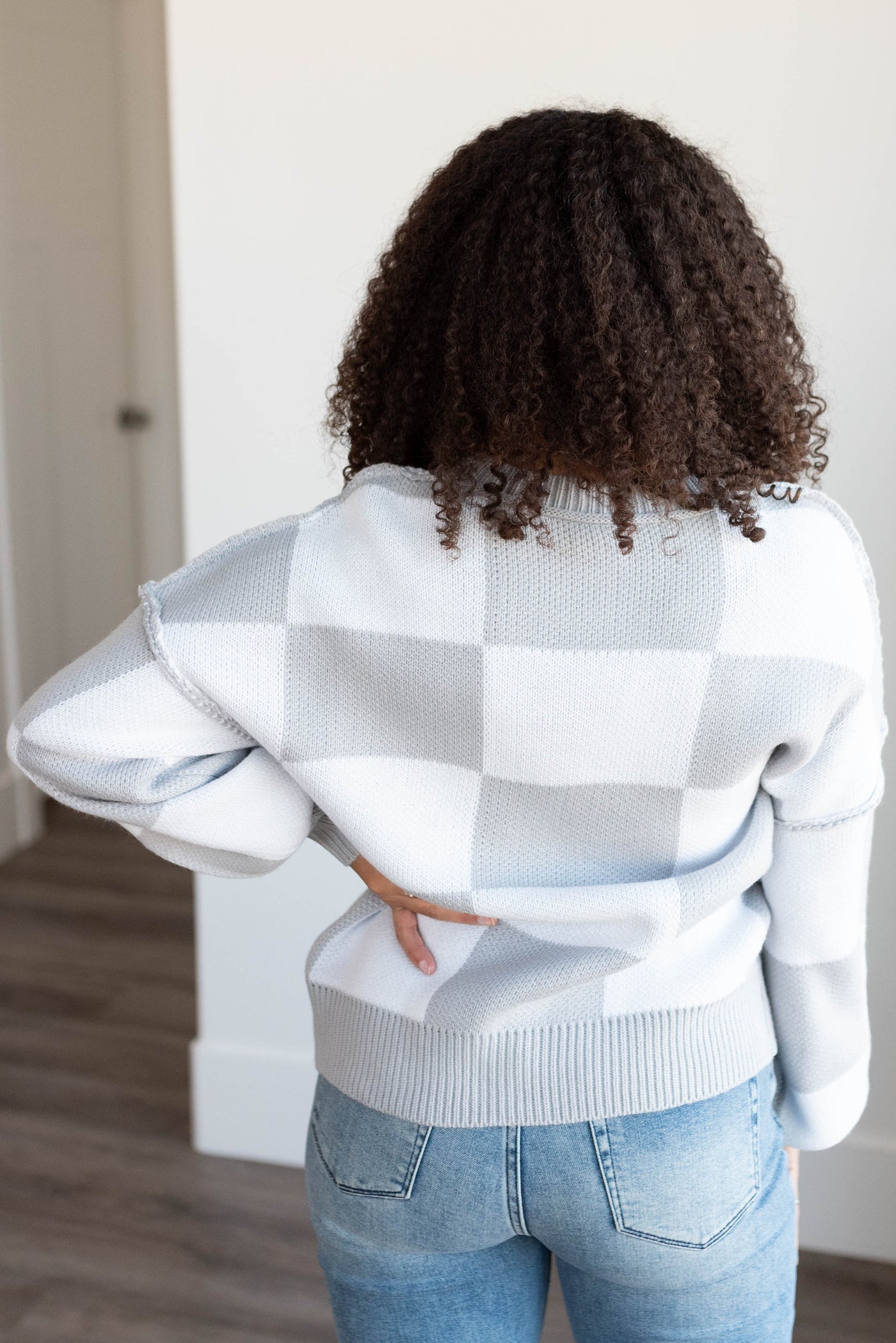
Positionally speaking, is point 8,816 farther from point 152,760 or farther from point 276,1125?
point 152,760

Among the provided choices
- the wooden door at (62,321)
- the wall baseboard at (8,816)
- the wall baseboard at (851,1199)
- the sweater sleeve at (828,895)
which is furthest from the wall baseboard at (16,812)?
the sweater sleeve at (828,895)

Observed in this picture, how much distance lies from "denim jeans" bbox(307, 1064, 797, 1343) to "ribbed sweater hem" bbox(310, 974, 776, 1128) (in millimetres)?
14

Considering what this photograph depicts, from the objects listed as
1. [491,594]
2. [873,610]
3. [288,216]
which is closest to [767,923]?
[873,610]

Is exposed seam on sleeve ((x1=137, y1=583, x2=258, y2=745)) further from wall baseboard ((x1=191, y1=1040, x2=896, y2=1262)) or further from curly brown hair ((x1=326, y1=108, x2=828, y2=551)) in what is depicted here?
wall baseboard ((x1=191, y1=1040, x2=896, y2=1262))

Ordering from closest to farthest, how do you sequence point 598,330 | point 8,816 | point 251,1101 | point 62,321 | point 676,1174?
point 598,330 < point 676,1174 < point 251,1101 < point 8,816 < point 62,321

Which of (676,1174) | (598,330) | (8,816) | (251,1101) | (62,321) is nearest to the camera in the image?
(598,330)

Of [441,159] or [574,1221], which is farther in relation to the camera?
[441,159]

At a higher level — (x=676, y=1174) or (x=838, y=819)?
(x=838, y=819)

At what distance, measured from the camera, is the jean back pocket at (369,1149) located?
0.82 metres

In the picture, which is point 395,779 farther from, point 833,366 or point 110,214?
point 110,214

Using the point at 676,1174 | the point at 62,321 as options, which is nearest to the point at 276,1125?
the point at 676,1174

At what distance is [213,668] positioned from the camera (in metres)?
0.75

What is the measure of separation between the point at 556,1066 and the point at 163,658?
1.25ft

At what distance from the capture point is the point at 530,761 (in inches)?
29.9
